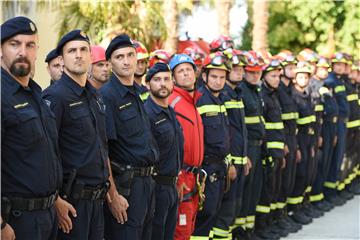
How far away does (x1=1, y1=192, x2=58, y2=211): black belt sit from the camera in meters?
4.48

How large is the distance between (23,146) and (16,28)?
762 mm

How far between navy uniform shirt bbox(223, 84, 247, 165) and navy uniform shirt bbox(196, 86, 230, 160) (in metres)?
0.60

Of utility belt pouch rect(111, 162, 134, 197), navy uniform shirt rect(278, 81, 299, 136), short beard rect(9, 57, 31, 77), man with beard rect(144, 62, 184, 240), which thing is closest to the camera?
short beard rect(9, 57, 31, 77)

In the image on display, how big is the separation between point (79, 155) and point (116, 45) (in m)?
1.20

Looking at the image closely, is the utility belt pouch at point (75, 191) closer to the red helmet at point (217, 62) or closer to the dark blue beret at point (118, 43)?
the dark blue beret at point (118, 43)

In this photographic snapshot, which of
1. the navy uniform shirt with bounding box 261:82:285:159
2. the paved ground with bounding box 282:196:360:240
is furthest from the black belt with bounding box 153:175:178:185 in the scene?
the paved ground with bounding box 282:196:360:240

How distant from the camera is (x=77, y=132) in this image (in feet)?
17.0

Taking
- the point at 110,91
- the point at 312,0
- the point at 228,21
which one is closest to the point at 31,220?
the point at 110,91

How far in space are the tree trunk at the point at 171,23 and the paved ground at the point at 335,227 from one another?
212 inches

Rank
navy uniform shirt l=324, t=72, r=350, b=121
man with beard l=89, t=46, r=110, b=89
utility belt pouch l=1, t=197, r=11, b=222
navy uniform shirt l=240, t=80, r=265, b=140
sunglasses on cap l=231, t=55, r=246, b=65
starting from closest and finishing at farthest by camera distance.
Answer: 1. utility belt pouch l=1, t=197, r=11, b=222
2. man with beard l=89, t=46, r=110, b=89
3. sunglasses on cap l=231, t=55, r=246, b=65
4. navy uniform shirt l=240, t=80, r=265, b=140
5. navy uniform shirt l=324, t=72, r=350, b=121

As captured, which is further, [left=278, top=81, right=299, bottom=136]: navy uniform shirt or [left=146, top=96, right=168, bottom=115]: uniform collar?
[left=278, top=81, right=299, bottom=136]: navy uniform shirt

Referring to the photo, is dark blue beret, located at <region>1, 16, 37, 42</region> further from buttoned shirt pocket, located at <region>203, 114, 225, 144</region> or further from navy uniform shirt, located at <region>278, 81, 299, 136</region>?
navy uniform shirt, located at <region>278, 81, 299, 136</region>

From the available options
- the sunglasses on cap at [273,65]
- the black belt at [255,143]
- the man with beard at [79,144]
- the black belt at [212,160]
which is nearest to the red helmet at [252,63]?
the sunglasses on cap at [273,65]

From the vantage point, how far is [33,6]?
15.2 m
